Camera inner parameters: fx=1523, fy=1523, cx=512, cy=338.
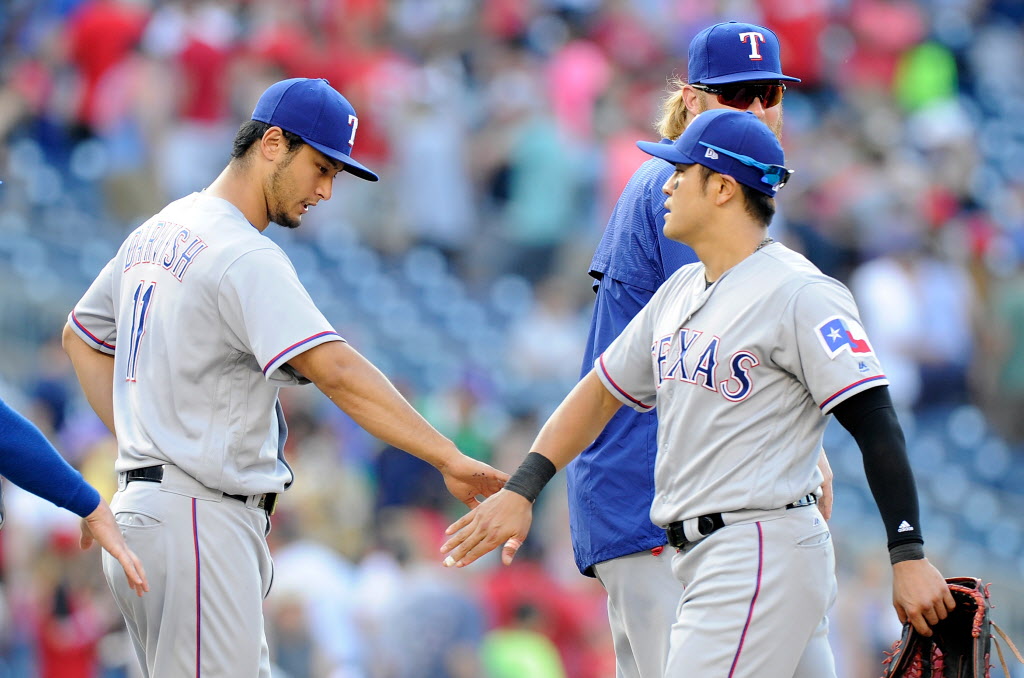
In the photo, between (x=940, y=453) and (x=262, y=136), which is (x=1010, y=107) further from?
(x=262, y=136)

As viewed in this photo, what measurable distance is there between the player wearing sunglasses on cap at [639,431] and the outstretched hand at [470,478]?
22 cm

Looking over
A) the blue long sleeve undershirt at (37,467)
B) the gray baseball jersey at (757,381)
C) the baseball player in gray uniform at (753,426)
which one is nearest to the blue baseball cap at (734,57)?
the baseball player in gray uniform at (753,426)

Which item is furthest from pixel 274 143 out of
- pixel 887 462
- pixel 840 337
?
pixel 887 462

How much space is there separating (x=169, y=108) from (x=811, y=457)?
771 centimetres

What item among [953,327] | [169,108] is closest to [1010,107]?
[953,327]

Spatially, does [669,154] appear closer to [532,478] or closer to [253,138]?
[532,478]

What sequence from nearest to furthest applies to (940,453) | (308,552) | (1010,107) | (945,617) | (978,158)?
(945,617) → (308,552) → (940,453) → (978,158) → (1010,107)

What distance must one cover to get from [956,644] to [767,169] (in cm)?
122

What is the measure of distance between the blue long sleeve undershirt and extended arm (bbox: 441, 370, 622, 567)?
0.94 metres

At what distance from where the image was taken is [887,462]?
3.46m

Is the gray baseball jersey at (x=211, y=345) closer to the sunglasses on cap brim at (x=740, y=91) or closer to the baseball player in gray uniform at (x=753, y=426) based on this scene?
the baseball player in gray uniform at (x=753, y=426)

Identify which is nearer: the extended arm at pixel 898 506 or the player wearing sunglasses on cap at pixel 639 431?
the extended arm at pixel 898 506

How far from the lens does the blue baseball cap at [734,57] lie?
418 centimetres

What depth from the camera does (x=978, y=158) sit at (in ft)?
42.9
